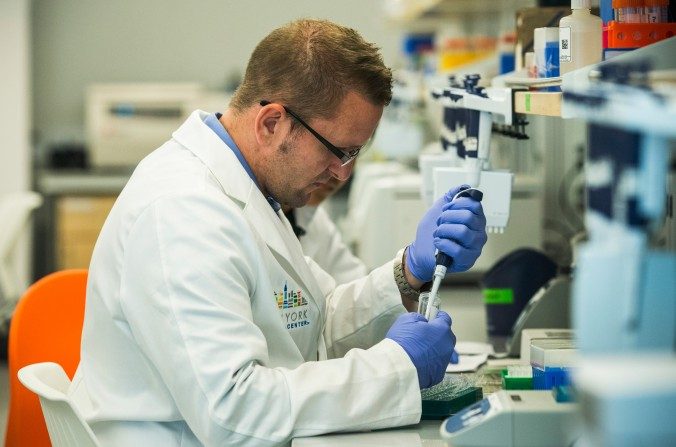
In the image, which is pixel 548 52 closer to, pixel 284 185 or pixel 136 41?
pixel 284 185

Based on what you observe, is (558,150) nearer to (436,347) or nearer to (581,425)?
(436,347)

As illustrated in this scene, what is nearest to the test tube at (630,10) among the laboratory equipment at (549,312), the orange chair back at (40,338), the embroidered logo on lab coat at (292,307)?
the embroidered logo on lab coat at (292,307)

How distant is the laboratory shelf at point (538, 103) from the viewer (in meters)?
1.64

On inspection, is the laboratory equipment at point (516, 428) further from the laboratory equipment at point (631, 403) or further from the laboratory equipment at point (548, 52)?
the laboratory equipment at point (548, 52)

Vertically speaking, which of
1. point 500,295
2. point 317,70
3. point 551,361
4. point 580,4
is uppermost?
point 580,4

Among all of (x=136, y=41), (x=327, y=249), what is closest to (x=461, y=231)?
(x=327, y=249)

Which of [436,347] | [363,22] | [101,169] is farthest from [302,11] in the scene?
[436,347]

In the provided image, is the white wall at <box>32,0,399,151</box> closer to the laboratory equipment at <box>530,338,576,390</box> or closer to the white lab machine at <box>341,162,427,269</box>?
Answer: the white lab machine at <box>341,162,427,269</box>

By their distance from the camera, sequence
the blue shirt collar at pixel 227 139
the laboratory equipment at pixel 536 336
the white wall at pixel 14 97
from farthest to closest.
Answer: the white wall at pixel 14 97 → the laboratory equipment at pixel 536 336 → the blue shirt collar at pixel 227 139

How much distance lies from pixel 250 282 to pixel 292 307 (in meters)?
0.19

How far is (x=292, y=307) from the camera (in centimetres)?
186

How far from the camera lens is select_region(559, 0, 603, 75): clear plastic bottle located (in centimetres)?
171

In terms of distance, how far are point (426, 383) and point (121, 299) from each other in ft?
1.82

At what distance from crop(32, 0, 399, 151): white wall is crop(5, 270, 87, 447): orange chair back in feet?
16.4
